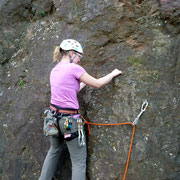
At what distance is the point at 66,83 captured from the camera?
3.16 m

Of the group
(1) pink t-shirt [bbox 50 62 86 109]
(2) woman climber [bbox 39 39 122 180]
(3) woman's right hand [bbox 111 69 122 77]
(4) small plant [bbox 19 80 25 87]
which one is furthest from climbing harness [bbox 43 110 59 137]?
(4) small plant [bbox 19 80 25 87]

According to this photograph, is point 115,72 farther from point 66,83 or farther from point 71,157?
point 71,157

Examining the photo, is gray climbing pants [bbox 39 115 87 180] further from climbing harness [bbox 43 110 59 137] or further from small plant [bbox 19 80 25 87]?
small plant [bbox 19 80 25 87]

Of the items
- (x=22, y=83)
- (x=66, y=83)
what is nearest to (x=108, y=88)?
(x=66, y=83)

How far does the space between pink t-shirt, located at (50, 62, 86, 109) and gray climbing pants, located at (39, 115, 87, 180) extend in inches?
11.2

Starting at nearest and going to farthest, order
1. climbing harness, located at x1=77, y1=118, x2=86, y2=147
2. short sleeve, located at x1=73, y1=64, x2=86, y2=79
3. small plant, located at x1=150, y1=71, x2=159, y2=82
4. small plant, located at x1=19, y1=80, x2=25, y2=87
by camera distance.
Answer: short sleeve, located at x1=73, y1=64, x2=86, y2=79, climbing harness, located at x1=77, y1=118, x2=86, y2=147, small plant, located at x1=150, y1=71, x2=159, y2=82, small plant, located at x1=19, y1=80, x2=25, y2=87

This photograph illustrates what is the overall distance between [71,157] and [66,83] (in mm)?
1173

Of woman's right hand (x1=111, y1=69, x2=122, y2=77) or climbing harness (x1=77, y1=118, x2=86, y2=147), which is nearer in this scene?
climbing harness (x1=77, y1=118, x2=86, y2=147)

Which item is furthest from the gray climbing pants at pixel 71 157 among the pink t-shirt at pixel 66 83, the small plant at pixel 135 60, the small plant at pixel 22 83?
the small plant at pixel 22 83

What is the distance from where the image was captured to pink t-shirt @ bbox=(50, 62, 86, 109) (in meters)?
3.13

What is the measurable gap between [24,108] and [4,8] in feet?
8.52

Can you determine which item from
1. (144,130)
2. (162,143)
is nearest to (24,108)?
(144,130)

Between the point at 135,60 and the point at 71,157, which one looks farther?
the point at 135,60

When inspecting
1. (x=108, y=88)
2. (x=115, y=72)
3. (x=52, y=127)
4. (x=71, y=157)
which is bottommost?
(x=71, y=157)
